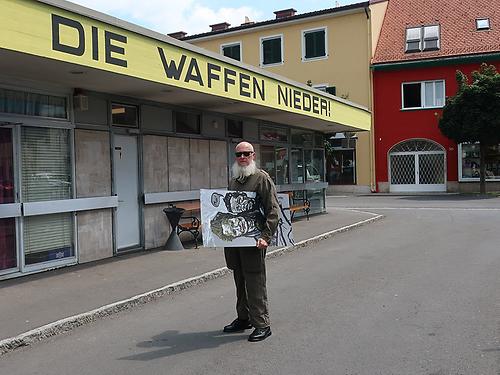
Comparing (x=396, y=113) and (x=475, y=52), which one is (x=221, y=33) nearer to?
(x=396, y=113)

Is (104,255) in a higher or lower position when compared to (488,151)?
lower

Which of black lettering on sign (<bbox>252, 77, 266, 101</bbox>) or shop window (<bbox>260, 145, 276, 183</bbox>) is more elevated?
black lettering on sign (<bbox>252, 77, 266, 101</bbox>)

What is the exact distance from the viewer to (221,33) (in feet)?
116

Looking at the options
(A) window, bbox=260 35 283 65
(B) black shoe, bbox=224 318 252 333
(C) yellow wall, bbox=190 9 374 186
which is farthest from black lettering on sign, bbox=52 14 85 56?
(A) window, bbox=260 35 283 65

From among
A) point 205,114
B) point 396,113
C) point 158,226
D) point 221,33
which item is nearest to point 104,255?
point 158,226

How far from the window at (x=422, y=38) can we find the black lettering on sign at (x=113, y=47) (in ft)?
86.0

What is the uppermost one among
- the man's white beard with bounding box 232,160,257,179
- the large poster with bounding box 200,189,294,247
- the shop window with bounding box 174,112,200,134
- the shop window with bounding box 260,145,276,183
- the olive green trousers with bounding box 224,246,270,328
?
the shop window with bounding box 174,112,200,134

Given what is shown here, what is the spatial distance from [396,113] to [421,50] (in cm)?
382

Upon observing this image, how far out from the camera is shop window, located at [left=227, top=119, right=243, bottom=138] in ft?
44.0

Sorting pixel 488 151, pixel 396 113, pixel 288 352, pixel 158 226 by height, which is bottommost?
pixel 288 352

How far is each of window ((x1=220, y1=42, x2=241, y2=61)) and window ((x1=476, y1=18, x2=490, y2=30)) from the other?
46.1 ft

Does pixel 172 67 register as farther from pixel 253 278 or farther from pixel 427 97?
pixel 427 97

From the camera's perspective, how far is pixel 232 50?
35.2 metres

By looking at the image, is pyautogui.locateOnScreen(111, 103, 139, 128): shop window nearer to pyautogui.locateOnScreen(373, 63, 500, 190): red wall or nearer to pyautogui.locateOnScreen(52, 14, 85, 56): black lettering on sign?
pyautogui.locateOnScreen(52, 14, 85, 56): black lettering on sign
